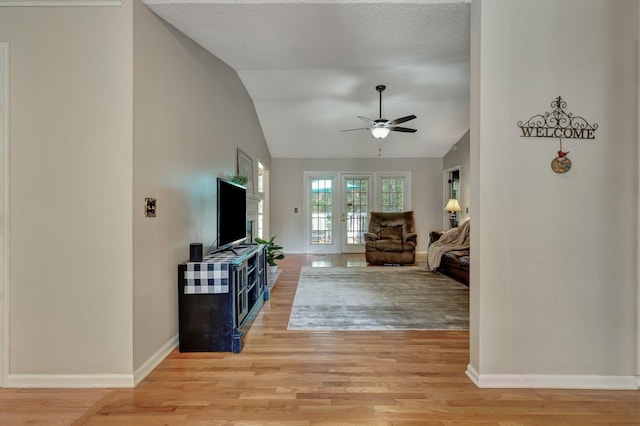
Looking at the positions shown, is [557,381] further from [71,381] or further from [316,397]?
[71,381]

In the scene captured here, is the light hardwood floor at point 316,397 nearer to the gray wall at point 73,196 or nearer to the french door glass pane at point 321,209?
the gray wall at point 73,196

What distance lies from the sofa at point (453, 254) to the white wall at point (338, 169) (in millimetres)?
2136

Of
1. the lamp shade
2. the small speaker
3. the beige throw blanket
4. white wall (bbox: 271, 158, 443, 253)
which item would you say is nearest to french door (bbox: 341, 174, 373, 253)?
white wall (bbox: 271, 158, 443, 253)

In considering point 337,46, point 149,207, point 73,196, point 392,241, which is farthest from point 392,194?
point 73,196

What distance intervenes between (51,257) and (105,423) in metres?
1.01

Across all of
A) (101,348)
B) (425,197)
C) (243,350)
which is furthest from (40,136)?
(425,197)

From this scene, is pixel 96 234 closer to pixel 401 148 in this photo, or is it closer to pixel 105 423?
pixel 105 423

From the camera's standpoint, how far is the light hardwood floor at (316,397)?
1.61 metres

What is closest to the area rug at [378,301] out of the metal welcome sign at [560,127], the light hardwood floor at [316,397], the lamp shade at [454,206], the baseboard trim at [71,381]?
the light hardwood floor at [316,397]

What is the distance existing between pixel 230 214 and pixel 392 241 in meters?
3.75

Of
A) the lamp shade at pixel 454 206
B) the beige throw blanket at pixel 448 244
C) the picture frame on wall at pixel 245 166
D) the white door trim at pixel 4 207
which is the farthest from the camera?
the lamp shade at pixel 454 206

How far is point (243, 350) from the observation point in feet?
7.75

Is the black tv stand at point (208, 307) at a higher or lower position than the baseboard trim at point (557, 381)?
higher

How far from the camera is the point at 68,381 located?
188 cm
